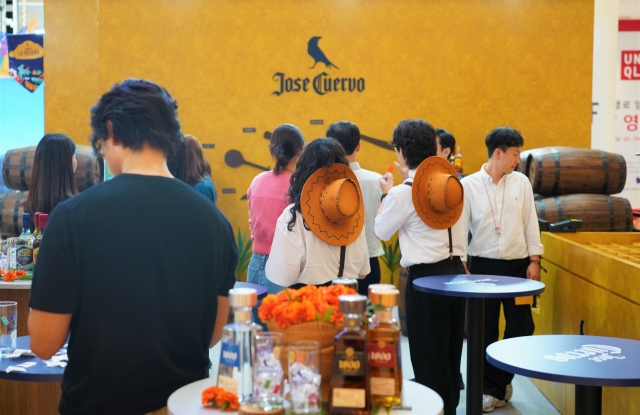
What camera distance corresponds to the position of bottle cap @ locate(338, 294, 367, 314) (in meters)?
1.56

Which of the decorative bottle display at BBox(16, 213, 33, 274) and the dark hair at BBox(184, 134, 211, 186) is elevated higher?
the dark hair at BBox(184, 134, 211, 186)

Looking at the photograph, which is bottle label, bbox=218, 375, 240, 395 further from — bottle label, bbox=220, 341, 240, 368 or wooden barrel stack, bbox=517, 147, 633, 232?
wooden barrel stack, bbox=517, 147, 633, 232

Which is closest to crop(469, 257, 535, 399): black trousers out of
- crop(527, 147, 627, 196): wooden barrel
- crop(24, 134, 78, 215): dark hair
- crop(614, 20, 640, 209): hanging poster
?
crop(527, 147, 627, 196): wooden barrel

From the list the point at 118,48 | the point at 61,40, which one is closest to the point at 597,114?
the point at 118,48

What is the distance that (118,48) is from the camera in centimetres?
723

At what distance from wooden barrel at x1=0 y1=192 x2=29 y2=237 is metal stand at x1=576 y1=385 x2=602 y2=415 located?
5.03 metres

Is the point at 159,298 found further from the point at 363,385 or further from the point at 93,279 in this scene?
the point at 363,385

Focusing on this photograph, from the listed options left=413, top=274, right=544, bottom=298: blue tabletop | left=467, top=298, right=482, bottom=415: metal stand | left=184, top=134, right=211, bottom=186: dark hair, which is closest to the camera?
left=413, top=274, right=544, bottom=298: blue tabletop

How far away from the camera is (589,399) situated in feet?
7.52

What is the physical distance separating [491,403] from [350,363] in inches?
129

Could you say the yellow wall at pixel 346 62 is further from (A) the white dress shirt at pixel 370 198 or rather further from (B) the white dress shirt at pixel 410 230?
(B) the white dress shirt at pixel 410 230

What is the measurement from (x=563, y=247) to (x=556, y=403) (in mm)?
999

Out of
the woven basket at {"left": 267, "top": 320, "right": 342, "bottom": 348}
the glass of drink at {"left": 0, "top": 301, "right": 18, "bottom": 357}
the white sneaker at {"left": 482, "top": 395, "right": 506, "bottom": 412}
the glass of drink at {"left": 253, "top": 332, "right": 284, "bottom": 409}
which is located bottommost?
the white sneaker at {"left": 482, "top": 395, "right": 506, "bottom": 412}

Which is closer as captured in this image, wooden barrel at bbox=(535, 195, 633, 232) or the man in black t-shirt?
the man in black t-shirt
